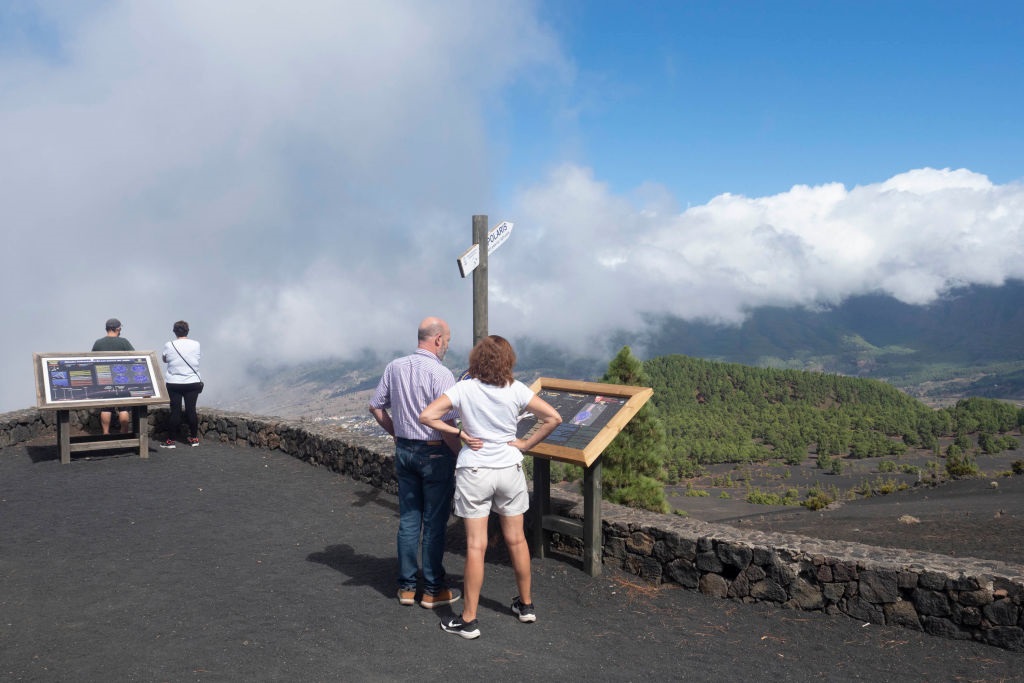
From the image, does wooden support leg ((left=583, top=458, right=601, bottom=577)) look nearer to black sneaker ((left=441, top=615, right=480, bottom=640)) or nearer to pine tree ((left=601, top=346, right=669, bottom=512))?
black sneaker ((left=441, top=615, right=480, bottom=640))

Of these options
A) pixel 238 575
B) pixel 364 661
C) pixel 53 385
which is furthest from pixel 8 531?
pixel 364 661

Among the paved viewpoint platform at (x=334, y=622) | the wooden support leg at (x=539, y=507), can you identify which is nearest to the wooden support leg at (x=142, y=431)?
the paved viewpoint platform at (x=334, y=622)

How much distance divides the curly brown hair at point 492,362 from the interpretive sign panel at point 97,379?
8198mm

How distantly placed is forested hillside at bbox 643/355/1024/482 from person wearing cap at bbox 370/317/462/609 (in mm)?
38426

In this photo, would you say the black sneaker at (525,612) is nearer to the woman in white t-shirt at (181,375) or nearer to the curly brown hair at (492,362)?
the curly brown hair at (492,362)

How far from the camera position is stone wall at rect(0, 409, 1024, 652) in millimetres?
5648

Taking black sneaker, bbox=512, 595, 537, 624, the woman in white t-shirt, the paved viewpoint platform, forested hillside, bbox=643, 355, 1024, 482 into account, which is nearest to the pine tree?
the paved viewpoint platform

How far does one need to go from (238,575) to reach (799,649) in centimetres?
454

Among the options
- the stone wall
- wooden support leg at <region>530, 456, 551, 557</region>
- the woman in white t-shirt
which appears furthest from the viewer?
the woman in white t-shirt

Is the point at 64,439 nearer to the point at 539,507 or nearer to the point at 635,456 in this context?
the point at 539,507

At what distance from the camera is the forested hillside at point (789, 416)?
5588 cm

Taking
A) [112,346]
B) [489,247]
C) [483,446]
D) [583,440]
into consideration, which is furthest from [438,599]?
[112,346]

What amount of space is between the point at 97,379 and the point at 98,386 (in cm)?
14

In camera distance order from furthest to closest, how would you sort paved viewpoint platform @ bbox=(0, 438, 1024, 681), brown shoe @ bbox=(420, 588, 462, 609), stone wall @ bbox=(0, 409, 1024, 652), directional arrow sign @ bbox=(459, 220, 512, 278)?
directional arrow sign @ bbox=(459, 220, 512, 278) → brown shoe @ bbox=(420, 588, 462, 609) → stone wall @ bbox=(0, 409, 1024, 652) → paved viewpoint platform @ bbox=(0, 438, 1024, 681)
